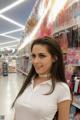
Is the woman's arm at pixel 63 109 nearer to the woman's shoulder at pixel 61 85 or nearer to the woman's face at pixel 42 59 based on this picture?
the woman's shoulder at pixel 61 85

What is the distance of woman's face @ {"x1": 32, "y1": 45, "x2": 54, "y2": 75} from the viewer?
170cm

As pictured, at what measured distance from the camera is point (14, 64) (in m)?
19.5

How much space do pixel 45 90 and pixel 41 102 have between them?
85 mm

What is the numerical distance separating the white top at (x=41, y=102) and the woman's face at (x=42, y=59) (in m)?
0.10

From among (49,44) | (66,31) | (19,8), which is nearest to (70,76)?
(66,31)

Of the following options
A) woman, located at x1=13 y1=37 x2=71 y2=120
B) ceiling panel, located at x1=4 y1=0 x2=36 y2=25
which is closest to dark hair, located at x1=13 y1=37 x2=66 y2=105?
woman, located at x1=13 y1=37 x2=71 y2=120

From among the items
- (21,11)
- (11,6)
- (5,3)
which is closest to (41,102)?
(5,3)

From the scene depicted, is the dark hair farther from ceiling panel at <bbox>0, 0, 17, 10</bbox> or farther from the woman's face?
ceiling panel at <bbox>0, 0, 17, 10</bbox>

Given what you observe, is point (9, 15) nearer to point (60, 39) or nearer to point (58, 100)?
point (60, 39)

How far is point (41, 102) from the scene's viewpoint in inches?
62.9

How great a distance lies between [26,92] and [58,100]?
245 mm

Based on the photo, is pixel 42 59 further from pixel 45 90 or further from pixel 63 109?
pixel 63 109

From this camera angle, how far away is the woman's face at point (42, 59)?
170cm

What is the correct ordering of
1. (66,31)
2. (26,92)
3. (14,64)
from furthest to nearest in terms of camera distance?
(14,64) < (66,31) < (26,92)
